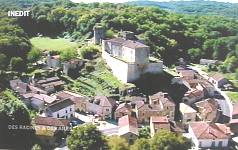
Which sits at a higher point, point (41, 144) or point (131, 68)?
point (131, 68)

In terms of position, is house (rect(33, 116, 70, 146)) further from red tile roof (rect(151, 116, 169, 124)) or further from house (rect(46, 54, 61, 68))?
house (rect(46, 54, 61, 68))

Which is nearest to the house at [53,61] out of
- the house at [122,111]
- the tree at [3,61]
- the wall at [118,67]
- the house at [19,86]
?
the tree at [3,61]

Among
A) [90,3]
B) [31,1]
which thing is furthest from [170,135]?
[90,3]

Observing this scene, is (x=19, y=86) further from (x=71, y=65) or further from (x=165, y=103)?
(x=165, y=103)

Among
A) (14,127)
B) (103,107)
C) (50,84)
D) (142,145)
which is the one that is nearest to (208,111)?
(103,107)

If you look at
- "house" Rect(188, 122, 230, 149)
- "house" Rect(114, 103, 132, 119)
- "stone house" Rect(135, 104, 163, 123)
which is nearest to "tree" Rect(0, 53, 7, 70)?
"house" Rect(114, 103, 132, 119)

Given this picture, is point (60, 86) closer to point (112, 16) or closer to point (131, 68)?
point (131, 68)
